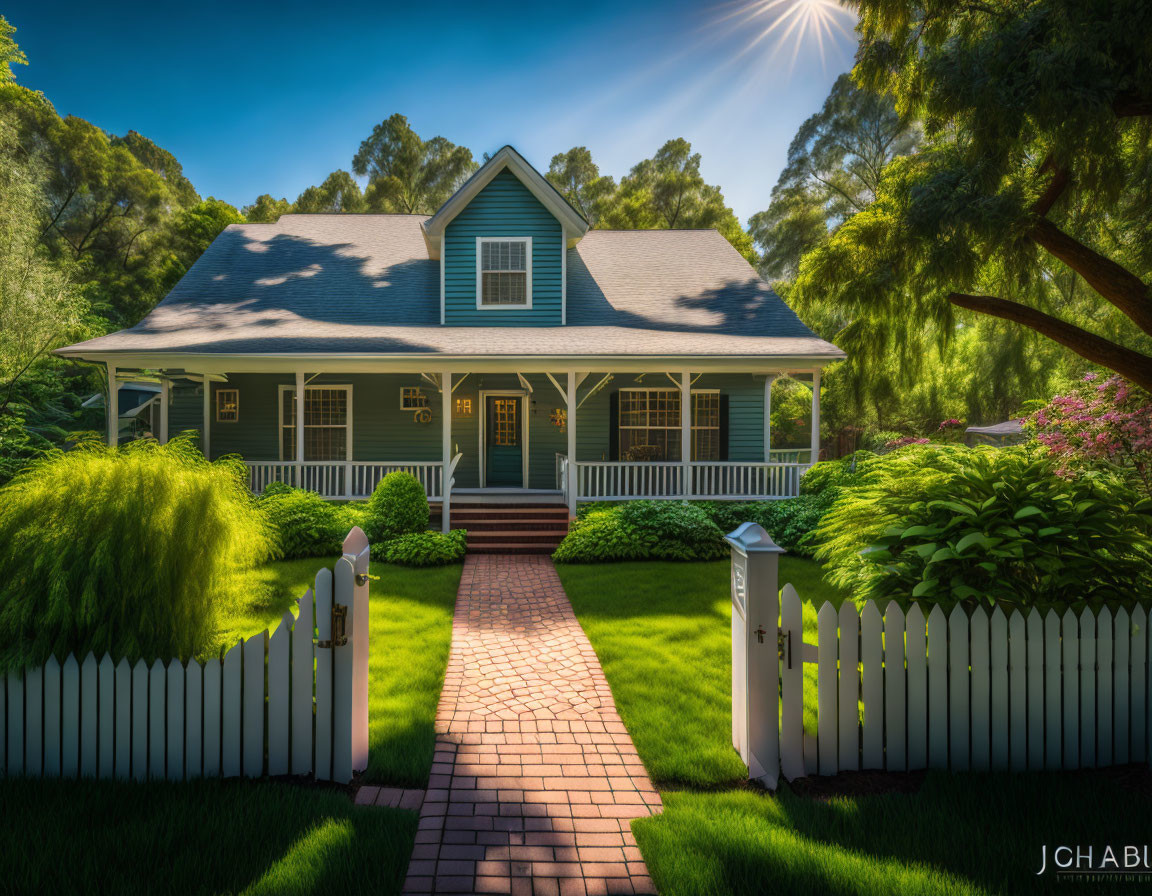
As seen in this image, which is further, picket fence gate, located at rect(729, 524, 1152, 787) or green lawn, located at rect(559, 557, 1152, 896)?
picket fence gate, located at rect(729, 524, 1152, 787)

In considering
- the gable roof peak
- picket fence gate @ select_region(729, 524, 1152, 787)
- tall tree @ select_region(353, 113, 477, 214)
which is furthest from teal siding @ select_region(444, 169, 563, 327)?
tall tree @ select_region(353, 113, 477, 214)

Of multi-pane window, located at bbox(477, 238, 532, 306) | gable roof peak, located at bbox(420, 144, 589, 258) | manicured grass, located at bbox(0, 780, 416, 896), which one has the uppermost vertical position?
gable roof peak, located at bbox(420, 144, 589, 258)

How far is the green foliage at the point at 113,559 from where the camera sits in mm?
2971

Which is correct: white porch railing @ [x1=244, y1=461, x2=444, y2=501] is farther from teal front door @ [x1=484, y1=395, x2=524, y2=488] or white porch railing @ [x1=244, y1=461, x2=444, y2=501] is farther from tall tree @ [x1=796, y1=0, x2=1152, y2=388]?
tall tree @ [x1=796, y1=0, x2=1152, y2=388]

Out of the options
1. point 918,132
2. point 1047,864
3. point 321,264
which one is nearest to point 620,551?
point 1047,864

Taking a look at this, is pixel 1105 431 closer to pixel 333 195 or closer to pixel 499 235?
pixel 499 235

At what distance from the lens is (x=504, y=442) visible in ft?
42.7

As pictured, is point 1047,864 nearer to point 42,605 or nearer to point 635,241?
point 42,605

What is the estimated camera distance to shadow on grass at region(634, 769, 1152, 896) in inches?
88.3

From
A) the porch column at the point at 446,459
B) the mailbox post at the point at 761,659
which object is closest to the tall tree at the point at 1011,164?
the mailbox post at the point at 761,659

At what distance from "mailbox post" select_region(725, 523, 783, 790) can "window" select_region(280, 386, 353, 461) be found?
11.4 m

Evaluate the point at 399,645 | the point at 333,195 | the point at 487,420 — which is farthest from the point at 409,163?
the point at 399,645

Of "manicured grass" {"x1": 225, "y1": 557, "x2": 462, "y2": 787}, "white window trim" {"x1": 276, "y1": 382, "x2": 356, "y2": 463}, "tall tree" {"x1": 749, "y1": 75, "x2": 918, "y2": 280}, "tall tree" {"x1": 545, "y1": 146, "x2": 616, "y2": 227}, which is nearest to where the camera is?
"manicured grass" {"x1": 225, "y1": 557, "x2": 462, "y2": 787}

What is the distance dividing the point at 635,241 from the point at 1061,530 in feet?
44.8
